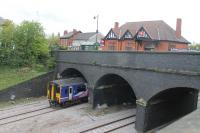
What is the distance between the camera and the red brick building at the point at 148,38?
119ft

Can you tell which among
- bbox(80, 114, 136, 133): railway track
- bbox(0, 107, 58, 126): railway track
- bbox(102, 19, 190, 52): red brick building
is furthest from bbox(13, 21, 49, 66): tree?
bbox(80, 114, 136, 133): railway track

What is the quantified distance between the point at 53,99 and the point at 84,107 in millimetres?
3669

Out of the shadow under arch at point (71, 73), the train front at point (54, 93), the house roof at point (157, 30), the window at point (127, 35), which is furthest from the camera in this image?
the window at point (127, 35)

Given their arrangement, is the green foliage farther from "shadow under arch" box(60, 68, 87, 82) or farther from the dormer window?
the dormer window

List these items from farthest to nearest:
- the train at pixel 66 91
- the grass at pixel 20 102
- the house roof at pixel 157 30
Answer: the house roof at pixel 157 30, the grass at pixel 20 102, the train at pixel 66 91

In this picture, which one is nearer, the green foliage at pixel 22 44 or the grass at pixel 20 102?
the grass at pixel 20 102

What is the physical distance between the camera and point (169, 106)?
66.5 ft

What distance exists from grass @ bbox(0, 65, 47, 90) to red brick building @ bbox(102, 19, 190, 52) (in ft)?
47.6

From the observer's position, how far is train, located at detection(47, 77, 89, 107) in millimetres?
25250

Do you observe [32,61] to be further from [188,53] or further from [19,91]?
[188,53]

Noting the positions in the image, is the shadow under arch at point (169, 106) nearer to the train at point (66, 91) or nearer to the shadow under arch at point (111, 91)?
the shadow under arch at point (111, 91)

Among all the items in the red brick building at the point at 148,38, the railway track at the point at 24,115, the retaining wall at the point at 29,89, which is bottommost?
the railway track at the point at 24,115

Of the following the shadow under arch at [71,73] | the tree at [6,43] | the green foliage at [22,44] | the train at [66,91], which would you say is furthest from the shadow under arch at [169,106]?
the tree at [6,43]

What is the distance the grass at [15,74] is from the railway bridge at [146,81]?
8146 mm
